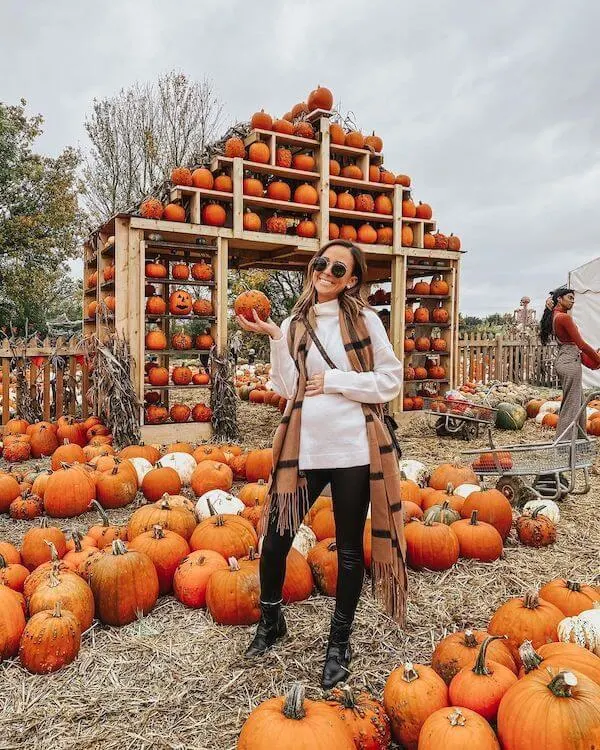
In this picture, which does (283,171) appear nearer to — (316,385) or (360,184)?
(360,184)

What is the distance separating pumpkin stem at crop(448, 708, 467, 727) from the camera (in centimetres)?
174

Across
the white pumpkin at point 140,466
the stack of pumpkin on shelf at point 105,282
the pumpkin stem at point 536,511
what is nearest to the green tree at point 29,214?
the stack of pumpkin on shelf at point 105,282

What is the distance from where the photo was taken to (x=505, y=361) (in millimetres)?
14930

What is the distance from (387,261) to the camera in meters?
9.64

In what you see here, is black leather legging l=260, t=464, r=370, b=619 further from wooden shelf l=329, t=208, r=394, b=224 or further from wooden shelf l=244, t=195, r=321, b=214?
wooden shelf l=329, t=208, r=394, b=224

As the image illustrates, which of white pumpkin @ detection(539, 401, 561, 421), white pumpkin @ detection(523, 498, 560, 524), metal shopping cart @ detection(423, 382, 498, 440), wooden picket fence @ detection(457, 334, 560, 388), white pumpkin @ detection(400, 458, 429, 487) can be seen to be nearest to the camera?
white pumpkin @ detection(523, 498, 560, 524)

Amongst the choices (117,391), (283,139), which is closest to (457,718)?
(117,391)

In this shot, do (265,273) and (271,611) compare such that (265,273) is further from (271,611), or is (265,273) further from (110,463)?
(271,611)

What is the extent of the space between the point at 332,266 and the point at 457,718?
5.22 feet

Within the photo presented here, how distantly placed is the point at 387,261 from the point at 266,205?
2671mm

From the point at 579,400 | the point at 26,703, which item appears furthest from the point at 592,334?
the point at 26,703

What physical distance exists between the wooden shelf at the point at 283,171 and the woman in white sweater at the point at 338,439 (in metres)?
5.61

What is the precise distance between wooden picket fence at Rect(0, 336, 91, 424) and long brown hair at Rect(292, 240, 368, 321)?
18.6 feet

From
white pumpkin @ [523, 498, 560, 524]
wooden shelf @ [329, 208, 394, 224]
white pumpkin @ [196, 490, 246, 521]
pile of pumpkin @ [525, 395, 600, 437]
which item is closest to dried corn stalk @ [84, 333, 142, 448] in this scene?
white pumpkin @ [196, 490, 246, 521]
